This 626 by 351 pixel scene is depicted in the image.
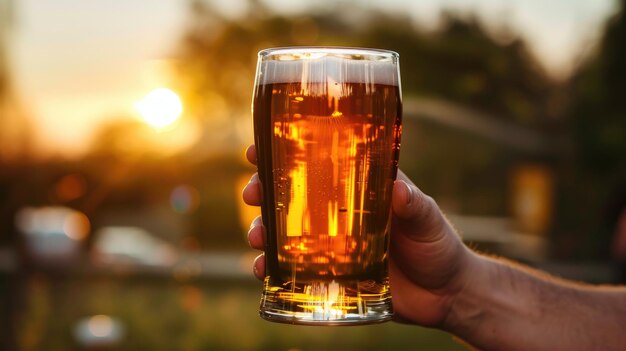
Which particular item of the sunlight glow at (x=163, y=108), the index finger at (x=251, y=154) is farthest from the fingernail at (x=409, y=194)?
the sunlight glow at (x=163, y=108)

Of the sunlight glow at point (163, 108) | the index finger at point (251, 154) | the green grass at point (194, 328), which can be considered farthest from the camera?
the sunlight glow at point (163, 108)

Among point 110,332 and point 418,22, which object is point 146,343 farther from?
point 418,22

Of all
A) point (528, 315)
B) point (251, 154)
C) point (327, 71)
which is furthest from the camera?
point (528, 315)

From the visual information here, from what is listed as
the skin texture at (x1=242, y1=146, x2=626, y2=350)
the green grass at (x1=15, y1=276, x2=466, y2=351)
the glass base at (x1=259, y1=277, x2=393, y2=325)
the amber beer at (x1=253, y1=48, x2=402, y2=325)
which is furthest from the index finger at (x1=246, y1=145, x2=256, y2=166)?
the green grass at (x1=15, y1=276, x2=466, y2=351)

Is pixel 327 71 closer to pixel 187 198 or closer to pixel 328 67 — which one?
pixel 328 67

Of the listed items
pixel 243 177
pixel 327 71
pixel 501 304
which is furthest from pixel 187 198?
pixel 327 71

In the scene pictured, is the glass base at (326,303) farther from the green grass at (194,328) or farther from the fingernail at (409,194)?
the green grass at (194,328)

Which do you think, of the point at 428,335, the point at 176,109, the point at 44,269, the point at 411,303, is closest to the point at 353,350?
the point at 428,335
